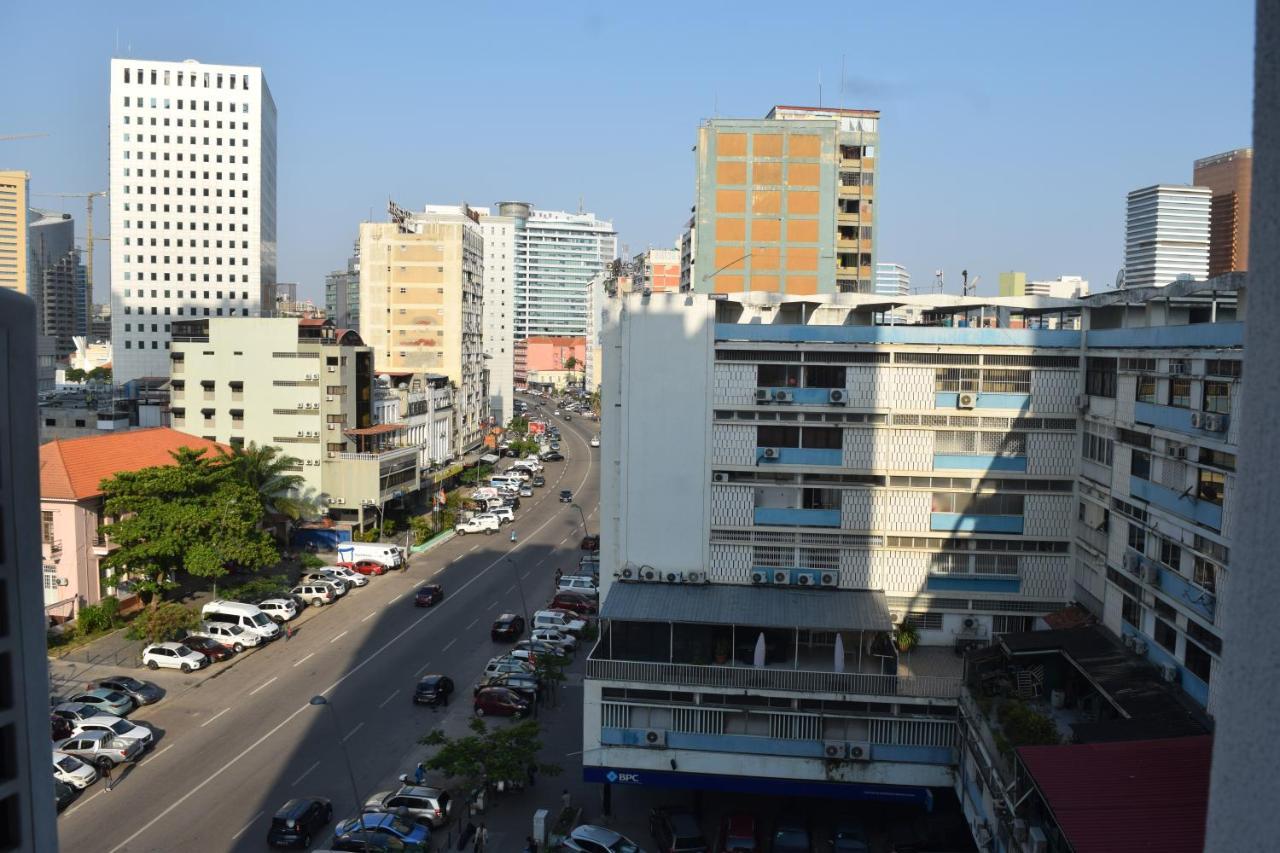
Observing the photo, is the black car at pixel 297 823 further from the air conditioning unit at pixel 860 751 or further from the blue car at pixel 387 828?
the air conditioning unit at pixel 860 751

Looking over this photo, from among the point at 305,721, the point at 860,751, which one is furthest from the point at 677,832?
the point at 305,721

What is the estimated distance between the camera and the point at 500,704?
31125 millimetres

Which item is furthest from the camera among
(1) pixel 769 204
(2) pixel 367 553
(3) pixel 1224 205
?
(3) pixel 1224 205

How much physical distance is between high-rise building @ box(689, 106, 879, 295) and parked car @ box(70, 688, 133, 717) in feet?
84.2

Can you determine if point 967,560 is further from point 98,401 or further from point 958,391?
point 98,401

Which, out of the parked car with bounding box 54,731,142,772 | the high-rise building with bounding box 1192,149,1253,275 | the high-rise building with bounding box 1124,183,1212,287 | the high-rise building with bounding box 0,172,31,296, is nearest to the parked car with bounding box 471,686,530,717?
the parked car with bounding box 54,731,142,772

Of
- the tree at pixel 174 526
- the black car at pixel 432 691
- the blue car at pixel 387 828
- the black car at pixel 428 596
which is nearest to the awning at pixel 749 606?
the blue car at pixel 387 828

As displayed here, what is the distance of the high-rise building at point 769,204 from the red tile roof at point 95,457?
2320 centimetres

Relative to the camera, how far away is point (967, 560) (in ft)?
86.6

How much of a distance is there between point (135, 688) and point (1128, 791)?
89.9 feet

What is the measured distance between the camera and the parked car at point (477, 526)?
194ft

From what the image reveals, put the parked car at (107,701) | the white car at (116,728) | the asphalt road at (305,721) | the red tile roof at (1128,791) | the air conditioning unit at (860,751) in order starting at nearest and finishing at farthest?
1. the red tile roof at (1128,791)
2. the air conditioning unit at (860,751)
3. the asphalt road at (305,721)
4. the white car at (116,728)
5. the parked car at (107,701)

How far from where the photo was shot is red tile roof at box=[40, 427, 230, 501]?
38969 mm

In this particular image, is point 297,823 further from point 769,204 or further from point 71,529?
point 769,204
